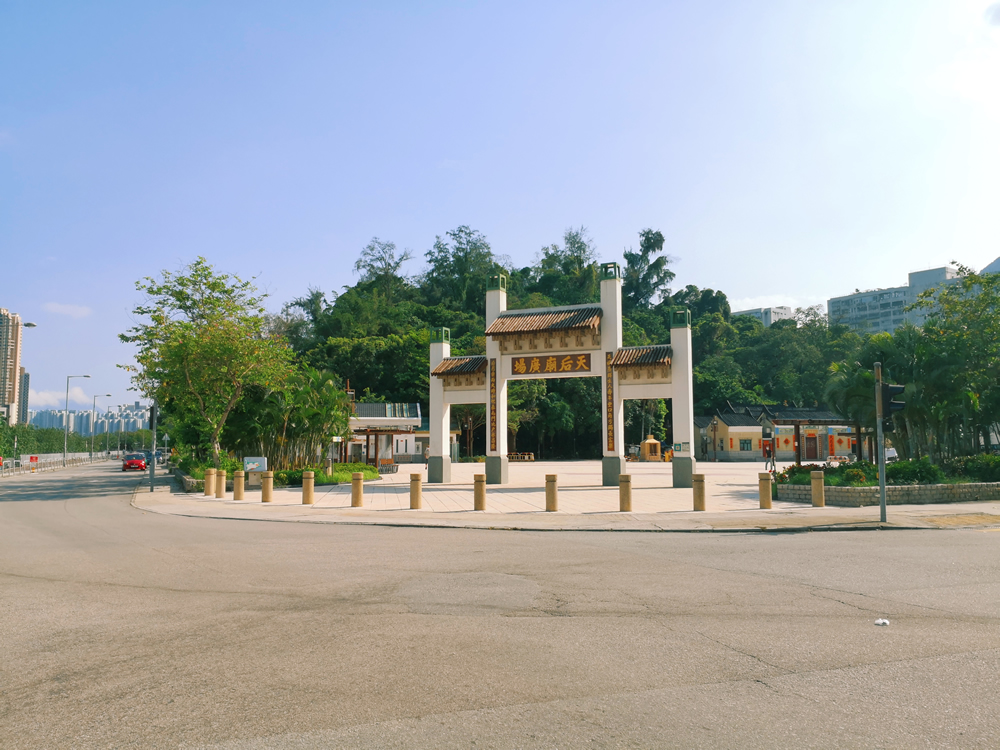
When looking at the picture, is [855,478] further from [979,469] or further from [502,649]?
[502,649]

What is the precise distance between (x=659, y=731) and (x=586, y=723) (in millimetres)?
445

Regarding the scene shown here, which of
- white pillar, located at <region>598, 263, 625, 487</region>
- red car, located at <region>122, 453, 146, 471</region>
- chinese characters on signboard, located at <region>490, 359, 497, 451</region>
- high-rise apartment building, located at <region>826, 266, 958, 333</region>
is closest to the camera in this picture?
white pillar, located at <region>598, 263, 625, 487</region>

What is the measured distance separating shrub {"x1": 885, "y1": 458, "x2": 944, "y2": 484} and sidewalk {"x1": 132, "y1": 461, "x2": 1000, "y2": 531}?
1.75m

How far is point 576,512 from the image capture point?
1809 cm

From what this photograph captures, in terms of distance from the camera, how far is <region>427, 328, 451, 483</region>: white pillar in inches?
1190

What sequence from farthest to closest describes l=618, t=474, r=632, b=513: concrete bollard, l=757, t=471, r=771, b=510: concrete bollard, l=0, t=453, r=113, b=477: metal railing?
1. l=0, t=453, r=113, b=477: metal railing
2. l=618, t=474, r=632, b=513: concrete bollard
3. l=757, t=471, r=771, b=510: concrete bollard

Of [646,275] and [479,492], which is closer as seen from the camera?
[479,492]

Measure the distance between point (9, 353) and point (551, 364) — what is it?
9271cm

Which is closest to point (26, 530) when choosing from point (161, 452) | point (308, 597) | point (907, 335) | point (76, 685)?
point (308, 597)

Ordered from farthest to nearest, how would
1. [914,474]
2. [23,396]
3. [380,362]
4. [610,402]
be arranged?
1. [23,396]
2. [380,362]
3. [610,402]
4. [914,474]

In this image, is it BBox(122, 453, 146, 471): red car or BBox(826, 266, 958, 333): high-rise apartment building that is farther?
→ BBox(826, 266, 958, 333): high-rise apartment building

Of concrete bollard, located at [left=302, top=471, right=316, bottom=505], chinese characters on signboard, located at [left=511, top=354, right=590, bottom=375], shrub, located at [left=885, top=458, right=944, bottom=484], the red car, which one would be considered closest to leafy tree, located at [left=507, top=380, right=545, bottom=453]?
the red car

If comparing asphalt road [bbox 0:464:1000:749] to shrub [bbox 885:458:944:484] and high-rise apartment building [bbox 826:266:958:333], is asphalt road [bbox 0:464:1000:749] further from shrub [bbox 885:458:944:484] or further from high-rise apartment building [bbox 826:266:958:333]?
high-rise apartment building [bbox 826:266:958:333]

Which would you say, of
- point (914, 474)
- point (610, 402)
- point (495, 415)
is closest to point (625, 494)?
point (914, 474)
